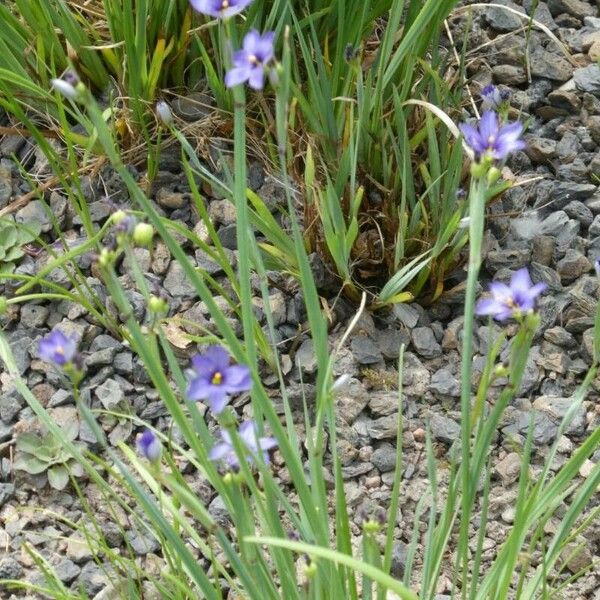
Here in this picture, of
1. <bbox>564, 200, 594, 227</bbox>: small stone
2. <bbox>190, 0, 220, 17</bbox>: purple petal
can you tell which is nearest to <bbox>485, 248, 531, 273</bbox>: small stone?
<bbox>564, 200, 594, 227</bbox>: small stone

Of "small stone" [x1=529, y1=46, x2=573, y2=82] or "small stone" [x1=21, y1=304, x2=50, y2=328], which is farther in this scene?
"small stone" [x1=529, y1=46, x2=573, y2=82]

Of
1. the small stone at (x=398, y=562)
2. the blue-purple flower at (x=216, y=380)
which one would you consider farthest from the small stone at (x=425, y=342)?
the blue-purple flower at (x=216, y=380)

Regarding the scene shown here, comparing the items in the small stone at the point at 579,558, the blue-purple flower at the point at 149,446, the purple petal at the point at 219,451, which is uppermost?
the blue-purple flower at the point at 149,446

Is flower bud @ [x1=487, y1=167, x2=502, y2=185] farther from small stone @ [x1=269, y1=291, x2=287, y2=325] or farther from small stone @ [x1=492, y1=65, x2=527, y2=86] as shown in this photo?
small stone @ [x1=492, y1=65, x2=527, y2=86]

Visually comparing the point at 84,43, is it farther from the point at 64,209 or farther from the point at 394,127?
the point at 394,127

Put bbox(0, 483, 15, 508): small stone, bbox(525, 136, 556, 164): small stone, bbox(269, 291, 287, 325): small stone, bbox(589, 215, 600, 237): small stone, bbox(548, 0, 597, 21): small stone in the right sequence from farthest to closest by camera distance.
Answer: bbox(548, 0, 597, 21): small stone → bbox(525, 136, 556, 164): small stone → bbox(589, 215, 600, 237): small stone → bbox(269, 291, 287, 325): small stone → bbox(0, 483, 15, 508): small stone

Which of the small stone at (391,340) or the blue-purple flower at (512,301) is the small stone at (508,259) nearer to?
the small stone at (391,340)

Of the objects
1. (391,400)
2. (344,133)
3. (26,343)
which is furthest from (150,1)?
(391,400)

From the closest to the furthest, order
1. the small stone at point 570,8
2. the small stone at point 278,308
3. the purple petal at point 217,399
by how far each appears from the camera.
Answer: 1. the purple petal at point 217,399
2. the small stone at point 278,308
3. the small stone at point 570,8
